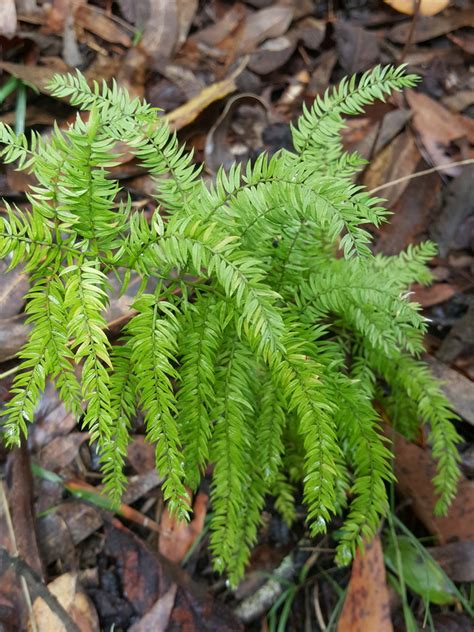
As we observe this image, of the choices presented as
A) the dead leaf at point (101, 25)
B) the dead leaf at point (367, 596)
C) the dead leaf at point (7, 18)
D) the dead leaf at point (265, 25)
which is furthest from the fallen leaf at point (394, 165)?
the dead leaf at point (7, 18)

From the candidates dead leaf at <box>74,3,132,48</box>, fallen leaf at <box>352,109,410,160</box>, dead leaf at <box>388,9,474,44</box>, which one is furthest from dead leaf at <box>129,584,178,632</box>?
dead leaf at <box>388,9,474,44</box>

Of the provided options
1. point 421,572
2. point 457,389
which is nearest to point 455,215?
point 457,389

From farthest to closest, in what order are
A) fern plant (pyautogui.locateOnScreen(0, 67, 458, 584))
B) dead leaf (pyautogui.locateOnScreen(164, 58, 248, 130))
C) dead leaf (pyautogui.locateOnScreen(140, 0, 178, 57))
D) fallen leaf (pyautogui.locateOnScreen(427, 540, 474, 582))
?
dead leaf (pyautogui.locateOnScreen(140, 0, 178, 57)), dead leaf (pyautogui.locateOnScreen(164, 58, 248, 130)), fallen leaf (pyautogui.locateOnScreen(427, 540, 474, 582)), fern plant (pyautogui.locateOnScreen(0, 67, 458, 584))

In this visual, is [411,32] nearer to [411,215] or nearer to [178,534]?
[411,215]

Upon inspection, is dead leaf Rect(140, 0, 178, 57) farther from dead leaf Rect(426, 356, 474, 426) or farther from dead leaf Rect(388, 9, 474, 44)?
dead leaf Rect(426, 356, 474, 426)

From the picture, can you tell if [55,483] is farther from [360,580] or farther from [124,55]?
[124,55]

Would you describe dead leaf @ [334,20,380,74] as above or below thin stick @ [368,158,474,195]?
above

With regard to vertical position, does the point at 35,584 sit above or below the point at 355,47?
below
